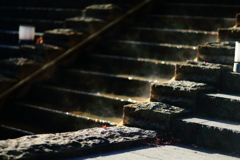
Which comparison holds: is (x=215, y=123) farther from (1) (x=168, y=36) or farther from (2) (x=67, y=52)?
(2) (x=67, y=52)

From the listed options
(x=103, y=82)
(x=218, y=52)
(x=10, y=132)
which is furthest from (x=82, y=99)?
(x=218, y=52)

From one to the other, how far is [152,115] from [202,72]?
93 cm

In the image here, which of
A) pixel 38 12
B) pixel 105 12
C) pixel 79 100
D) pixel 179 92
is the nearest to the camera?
pixel 179 92

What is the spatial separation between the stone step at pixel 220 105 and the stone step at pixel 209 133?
143 mm

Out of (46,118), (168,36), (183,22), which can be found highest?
(183,22)

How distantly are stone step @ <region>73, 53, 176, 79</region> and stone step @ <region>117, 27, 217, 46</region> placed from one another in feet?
2.11

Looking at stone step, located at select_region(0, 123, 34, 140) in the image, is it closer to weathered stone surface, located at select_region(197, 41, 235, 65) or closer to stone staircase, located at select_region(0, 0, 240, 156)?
stone staircase, located at select_region(0, 0, 240, 156)

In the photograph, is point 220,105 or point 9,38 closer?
point 220,105

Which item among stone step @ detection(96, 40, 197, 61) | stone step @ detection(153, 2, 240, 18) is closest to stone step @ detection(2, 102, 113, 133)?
stone step @ detection(96, 40, 197, 61)

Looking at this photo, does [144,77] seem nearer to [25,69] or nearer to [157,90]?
[157,90]

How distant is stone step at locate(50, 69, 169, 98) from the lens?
564cm

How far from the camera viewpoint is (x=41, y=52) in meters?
6.43

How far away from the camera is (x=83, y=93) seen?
5785 millimetres

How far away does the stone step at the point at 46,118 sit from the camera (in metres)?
5.26
